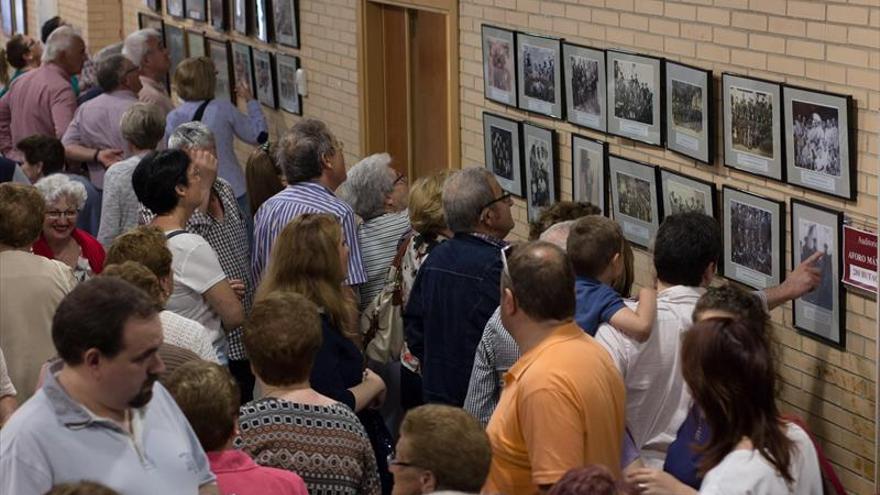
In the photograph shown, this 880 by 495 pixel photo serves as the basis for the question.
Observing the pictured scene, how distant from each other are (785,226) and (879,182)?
89 cm

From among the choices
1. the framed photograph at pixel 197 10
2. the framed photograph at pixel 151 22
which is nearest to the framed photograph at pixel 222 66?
the framed photograph at pixel 197 10

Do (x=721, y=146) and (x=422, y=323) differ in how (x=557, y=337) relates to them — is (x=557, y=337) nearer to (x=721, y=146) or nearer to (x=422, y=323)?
(x=422, y=323)

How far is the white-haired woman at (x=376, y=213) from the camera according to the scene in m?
7.34

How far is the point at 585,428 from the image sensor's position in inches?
181

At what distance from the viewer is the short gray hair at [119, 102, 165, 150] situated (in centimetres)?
859

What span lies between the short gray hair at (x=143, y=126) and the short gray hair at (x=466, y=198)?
275 centimetres

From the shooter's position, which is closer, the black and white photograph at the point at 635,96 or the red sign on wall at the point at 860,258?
the red sign on wall at the point at 860,258

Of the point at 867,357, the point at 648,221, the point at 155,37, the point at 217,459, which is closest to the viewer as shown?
the point at 217,459

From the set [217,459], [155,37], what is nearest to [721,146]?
[217,459]

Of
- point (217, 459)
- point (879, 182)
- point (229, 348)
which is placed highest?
point (879, 182)

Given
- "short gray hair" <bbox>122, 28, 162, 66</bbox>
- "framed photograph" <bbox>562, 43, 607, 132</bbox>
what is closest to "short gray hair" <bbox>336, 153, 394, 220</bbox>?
"framed photograph" <bbox>562, 43, 607, 132</bbox>

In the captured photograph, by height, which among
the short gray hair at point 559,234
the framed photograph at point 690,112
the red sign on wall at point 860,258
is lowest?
the red sign on wall at point 860,258

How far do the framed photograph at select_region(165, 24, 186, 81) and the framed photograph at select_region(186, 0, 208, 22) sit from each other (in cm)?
27

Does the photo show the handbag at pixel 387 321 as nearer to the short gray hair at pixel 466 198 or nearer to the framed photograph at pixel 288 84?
the short gray hair at pixel 466 198
